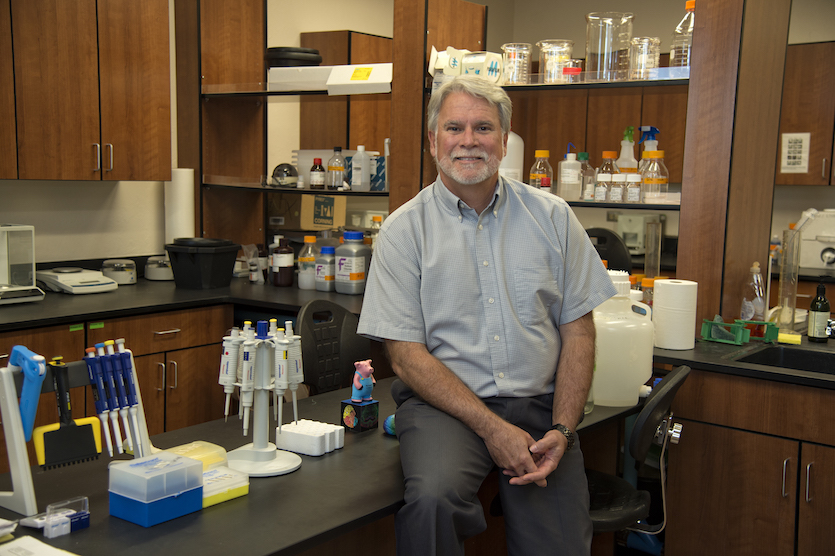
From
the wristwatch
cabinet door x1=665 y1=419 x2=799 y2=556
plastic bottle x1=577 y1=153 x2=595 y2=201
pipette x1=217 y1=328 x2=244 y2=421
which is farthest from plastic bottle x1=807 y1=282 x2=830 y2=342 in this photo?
pipette x1=217 y1=328 x2=244 y2=421

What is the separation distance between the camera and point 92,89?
10.7ft

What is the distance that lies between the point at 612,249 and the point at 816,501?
2.68 m

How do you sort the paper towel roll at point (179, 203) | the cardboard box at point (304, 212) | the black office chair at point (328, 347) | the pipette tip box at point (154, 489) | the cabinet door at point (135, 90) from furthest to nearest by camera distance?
the cardboard box at point (304, 212)
the paper towel roll at point (179, 203)
the cabinet door at point (135, 90)
the black office chair at point (328, 347)
the pipette tip box at point (154, 489)

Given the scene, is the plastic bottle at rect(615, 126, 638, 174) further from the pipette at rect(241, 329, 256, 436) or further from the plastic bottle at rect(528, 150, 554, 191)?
the pipette at rect(241, 329, 256, 436)

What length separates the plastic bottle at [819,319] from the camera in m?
2.74

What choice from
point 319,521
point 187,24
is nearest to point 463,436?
point 319,521

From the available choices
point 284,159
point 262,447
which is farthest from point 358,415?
point 284,159

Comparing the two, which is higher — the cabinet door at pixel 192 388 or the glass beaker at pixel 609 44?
the glass beaker at pixel 609 44

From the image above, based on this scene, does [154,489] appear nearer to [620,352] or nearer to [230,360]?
[230,360]

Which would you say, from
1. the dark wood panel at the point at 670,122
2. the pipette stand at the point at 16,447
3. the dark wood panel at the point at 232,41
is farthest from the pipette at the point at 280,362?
the dark wood panel at the point at 670,122

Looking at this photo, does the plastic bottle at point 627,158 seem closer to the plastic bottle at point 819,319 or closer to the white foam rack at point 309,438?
the plastic bottle at point 819,319

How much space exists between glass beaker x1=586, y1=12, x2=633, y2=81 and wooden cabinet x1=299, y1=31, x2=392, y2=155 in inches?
64.1

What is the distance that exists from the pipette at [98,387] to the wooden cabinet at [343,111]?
314 centimetres

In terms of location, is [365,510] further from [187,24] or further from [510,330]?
[187,24]
